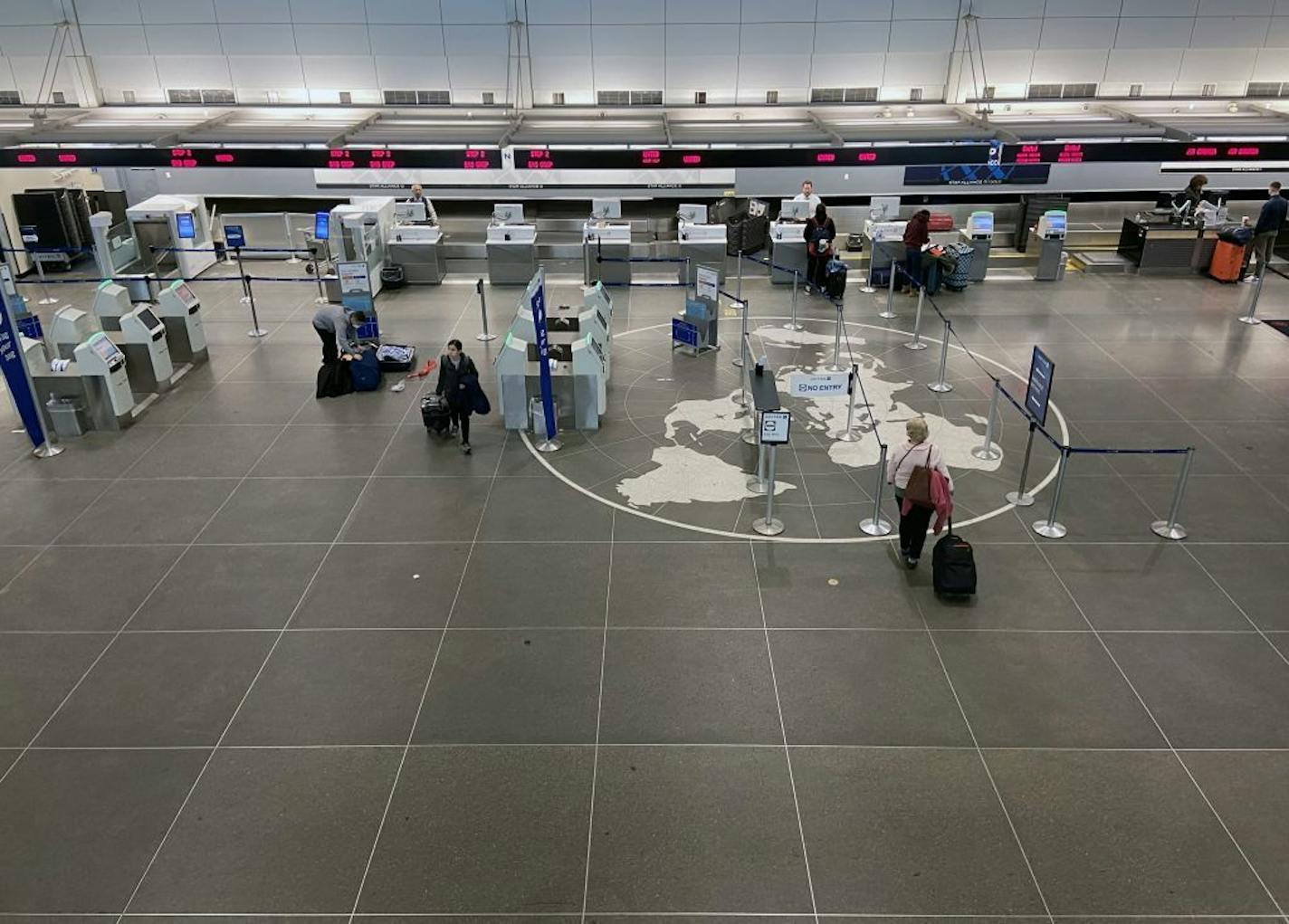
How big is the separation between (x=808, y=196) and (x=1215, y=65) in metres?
9.97

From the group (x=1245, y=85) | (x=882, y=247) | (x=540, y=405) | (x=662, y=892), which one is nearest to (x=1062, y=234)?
(x=882, y=247)

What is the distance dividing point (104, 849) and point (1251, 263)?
868 inches

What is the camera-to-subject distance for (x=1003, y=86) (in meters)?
20.0

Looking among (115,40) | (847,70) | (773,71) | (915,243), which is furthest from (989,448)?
(115,40)

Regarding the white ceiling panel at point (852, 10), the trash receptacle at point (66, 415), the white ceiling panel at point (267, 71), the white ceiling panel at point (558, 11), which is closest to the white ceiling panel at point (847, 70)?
the white ceiling panel at point (852, 10)

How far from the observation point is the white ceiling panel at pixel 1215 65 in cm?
1966

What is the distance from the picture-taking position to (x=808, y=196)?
18734 millimetres

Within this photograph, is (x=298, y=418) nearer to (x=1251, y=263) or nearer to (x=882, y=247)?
(x=882, y=247)

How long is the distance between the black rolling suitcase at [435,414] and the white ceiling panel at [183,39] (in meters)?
13.2

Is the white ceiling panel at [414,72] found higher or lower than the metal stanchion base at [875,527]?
higher

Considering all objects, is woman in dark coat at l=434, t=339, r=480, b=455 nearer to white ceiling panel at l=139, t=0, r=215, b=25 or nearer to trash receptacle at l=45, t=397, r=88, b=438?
trash receptacle at l=45, t=397, r=88, b=438

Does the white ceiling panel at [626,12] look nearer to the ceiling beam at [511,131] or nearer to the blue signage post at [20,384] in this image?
the ceiling beam at [511,131]

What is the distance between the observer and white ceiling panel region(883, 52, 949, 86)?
1977 cm

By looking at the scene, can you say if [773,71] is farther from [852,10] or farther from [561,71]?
[561,71]
